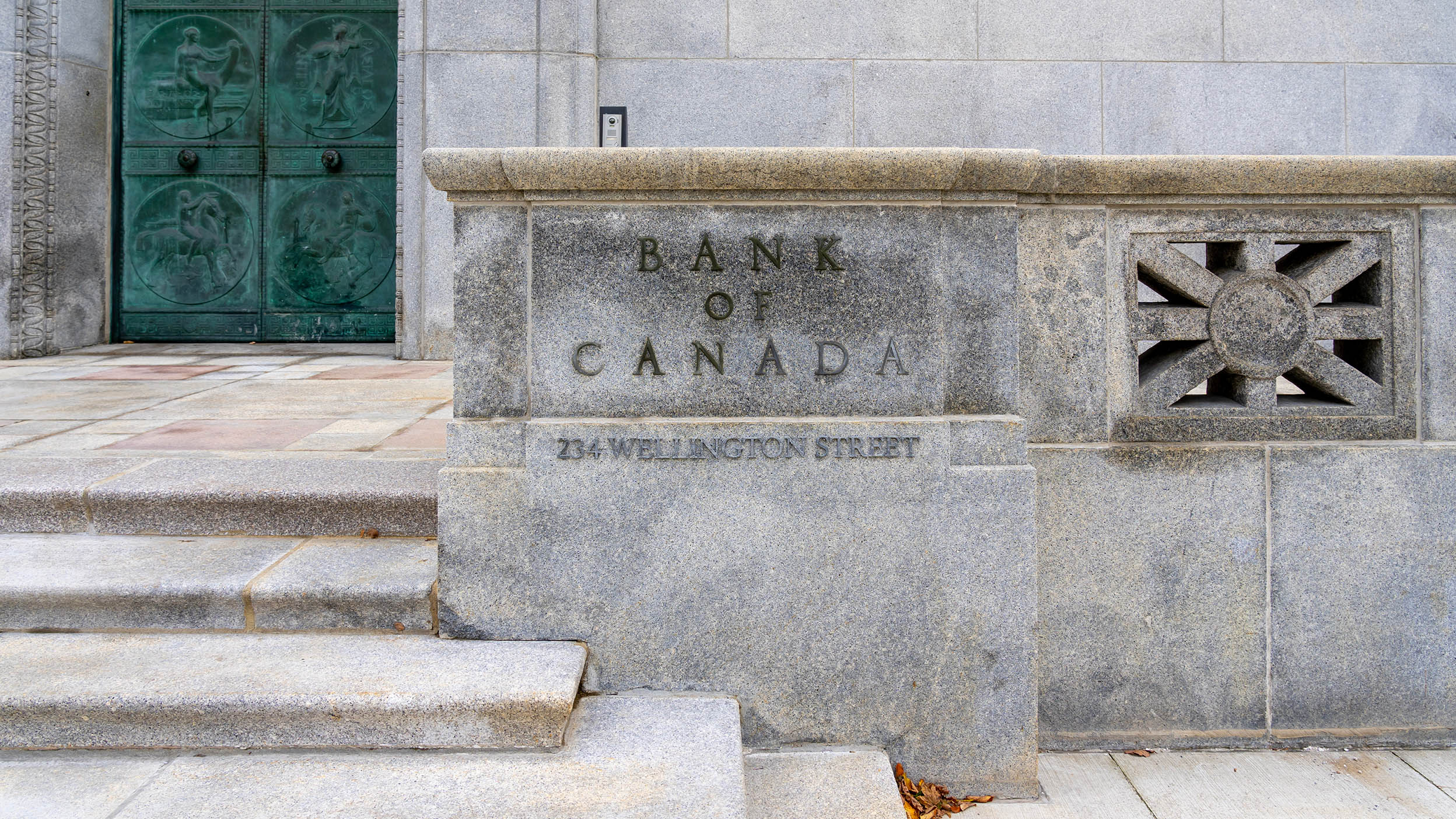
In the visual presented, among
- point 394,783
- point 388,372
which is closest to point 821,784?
point 394,783

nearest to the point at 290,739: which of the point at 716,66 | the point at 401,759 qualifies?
the point at 401,759

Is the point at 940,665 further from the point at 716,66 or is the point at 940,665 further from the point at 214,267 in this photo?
the point at 214,267

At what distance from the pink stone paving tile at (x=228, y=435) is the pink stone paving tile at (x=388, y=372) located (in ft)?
7.26

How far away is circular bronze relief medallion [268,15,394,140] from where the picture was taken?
988 centimetres

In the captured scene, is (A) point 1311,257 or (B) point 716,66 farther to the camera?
(B) point 716,66

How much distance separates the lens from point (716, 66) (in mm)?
8570

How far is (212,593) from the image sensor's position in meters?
3.21

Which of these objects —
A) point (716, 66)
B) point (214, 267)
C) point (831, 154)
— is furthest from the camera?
point (214, 267)

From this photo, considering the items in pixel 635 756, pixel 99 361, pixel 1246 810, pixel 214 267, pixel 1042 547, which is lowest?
pixel 1246 810

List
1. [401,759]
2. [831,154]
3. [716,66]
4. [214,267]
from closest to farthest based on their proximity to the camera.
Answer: [401,759], [831,154], [716,66], [214,267]

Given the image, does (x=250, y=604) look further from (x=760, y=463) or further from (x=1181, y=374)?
(x=1181, y=374)

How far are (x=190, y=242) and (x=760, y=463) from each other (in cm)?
910

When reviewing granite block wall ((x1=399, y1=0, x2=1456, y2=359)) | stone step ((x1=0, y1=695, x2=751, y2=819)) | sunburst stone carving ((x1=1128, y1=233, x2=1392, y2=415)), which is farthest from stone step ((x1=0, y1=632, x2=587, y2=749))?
granite block wall ((x1=399, y1=0, x2=1456, y2=359))

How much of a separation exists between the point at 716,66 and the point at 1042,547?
6.30 m
